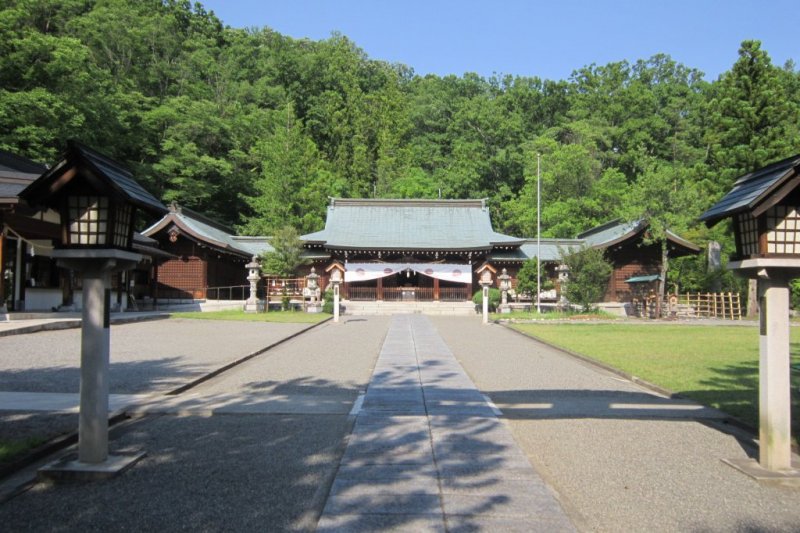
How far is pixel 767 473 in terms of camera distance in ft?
14.1

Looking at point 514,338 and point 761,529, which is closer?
point 761,529

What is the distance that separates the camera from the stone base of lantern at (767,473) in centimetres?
415

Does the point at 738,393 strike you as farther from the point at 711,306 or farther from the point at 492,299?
the point at 711,306

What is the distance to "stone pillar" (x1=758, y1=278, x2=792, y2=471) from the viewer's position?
14.3ft

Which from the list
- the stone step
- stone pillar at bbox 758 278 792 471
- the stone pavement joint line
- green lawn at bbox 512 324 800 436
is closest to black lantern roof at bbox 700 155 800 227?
stone pillar at bbox 758 278 792 471

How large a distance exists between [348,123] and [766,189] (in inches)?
1899

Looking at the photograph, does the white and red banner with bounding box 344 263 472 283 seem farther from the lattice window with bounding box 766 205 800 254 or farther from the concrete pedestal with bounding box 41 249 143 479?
the concrete pedestal with bounding box 41 249 143 479

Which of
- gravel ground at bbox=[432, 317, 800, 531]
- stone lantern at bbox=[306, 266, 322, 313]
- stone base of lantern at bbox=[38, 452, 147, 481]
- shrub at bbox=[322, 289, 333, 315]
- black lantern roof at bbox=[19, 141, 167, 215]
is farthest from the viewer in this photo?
stone lantern at bbox=[306, 266, 322, 313]

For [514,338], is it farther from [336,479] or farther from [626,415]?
[336,479]

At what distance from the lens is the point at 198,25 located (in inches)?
2028

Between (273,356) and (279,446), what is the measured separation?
6.95m

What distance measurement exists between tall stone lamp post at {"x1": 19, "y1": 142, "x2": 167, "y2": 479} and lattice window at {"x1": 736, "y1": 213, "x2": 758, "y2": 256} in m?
5.60

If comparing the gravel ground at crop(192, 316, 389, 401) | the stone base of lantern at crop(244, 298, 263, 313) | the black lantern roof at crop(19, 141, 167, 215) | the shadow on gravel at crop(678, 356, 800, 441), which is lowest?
the gravel ground at crop(192, 316, 389, 401)

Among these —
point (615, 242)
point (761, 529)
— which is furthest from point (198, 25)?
point (761, 529)
